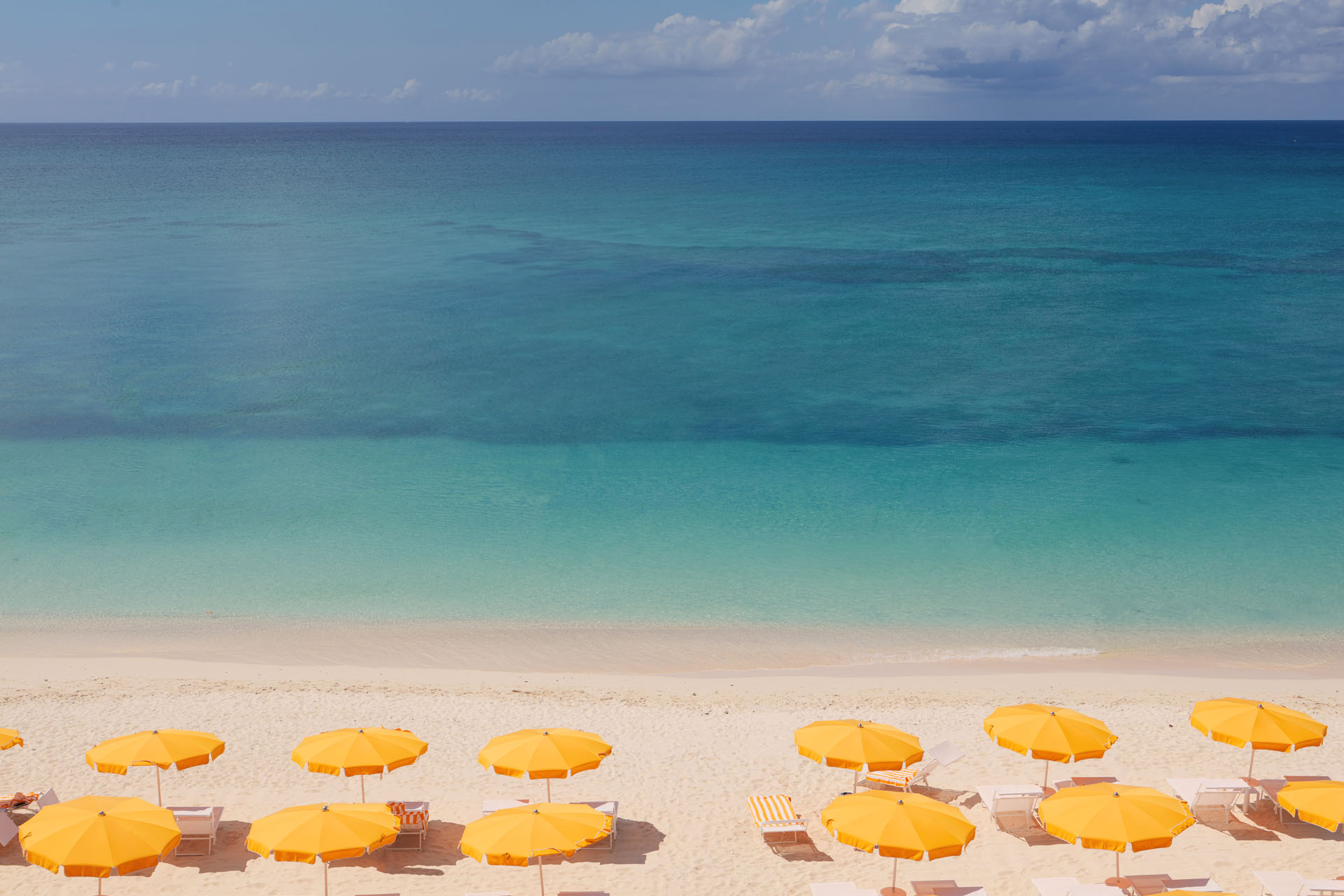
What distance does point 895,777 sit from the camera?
12562mm

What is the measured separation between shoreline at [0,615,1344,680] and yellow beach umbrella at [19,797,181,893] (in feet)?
22.7

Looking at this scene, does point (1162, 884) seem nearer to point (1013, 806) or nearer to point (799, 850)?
point (1013, 806)

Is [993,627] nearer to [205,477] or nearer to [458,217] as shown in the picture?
[205,477]

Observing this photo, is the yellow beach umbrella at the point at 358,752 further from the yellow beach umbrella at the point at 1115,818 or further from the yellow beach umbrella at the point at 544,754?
the yellow beach umbrella at the point at 1115,818

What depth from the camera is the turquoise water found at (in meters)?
19.8

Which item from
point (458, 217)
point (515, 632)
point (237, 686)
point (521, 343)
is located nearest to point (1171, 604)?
point (515, 632)

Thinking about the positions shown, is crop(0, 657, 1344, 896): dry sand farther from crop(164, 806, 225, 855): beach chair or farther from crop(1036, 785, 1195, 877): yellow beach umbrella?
crop(1036, 785, 1195, 877): yellow beach umbrella

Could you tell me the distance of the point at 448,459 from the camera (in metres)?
26.6

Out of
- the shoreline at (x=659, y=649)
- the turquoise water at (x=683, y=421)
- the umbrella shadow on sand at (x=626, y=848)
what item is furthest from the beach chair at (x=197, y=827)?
the turquoise water at (x=683, y=421)

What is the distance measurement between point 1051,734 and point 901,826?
263cm

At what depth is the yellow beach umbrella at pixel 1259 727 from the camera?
11.3 meters

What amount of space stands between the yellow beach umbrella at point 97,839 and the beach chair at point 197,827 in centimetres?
126

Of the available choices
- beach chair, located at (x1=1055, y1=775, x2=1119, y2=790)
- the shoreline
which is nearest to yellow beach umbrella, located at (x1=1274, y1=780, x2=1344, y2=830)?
beach chair, located at (x1=1055, y1=775, x2=1119, y2=790)

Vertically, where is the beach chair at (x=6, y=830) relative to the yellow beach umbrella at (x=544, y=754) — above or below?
below
